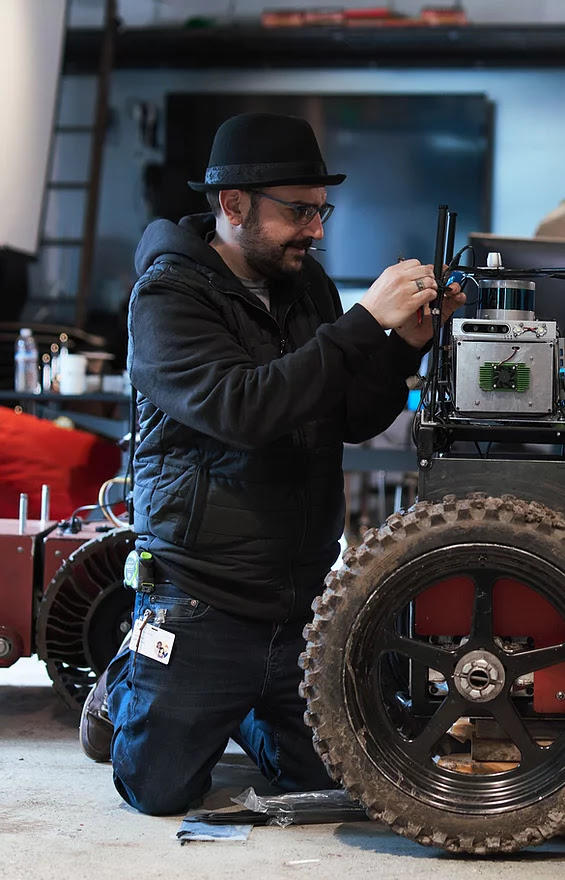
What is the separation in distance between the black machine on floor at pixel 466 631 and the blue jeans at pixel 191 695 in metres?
0.27

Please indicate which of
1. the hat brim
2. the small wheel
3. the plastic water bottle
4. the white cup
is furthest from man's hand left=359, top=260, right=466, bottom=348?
the plastic water bottle

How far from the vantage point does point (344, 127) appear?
7.34 meters

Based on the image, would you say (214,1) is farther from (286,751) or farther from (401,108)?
(286,751)

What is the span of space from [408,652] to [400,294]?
0.55 m

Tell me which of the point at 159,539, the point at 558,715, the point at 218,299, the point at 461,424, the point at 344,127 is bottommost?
the point at 558,715

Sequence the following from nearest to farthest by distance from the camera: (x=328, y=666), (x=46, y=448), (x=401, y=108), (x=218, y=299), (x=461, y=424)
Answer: (x=328, y=666) < (x=461, y=424) < (x=218, y=299) < (x=46, y=448) < (x=401, y=108)

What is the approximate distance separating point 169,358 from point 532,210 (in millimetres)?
5778

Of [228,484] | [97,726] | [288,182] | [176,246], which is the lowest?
[97,726]

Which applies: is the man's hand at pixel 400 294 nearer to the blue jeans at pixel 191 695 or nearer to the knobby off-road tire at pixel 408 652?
the knobby off-road tire at pixel 408 652

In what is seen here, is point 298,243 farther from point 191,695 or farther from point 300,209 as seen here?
point 191,695

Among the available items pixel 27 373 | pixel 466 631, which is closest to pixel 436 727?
pixel 466 631

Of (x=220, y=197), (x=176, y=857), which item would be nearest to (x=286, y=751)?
(x=176, y=857)

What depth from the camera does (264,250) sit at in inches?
83.0

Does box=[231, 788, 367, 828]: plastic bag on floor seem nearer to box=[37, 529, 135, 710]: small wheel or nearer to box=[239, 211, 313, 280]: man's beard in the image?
box=[37, 529, 135, 710]: small wheel
